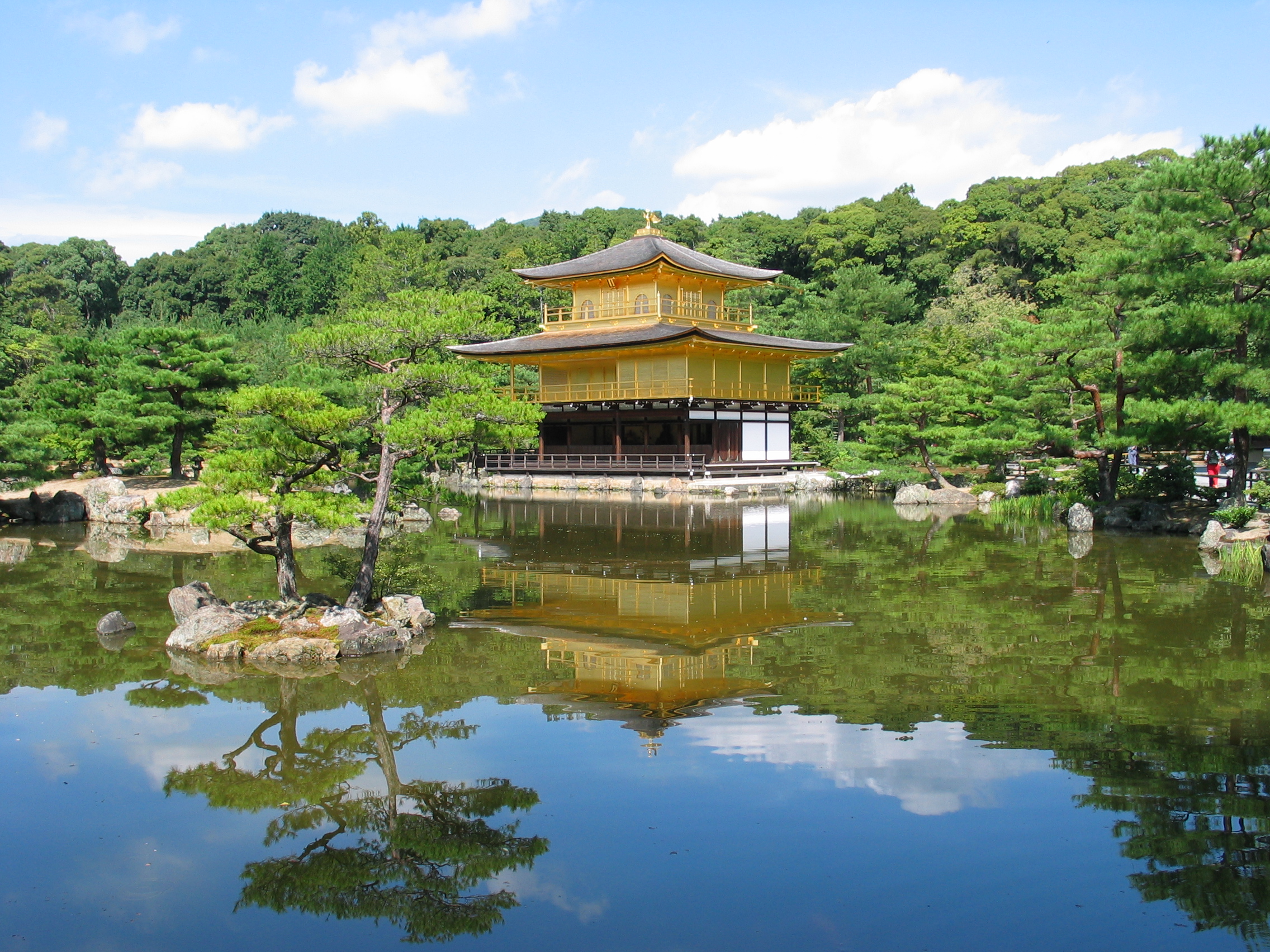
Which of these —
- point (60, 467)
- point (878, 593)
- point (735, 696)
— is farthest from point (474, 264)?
point (735, 696)

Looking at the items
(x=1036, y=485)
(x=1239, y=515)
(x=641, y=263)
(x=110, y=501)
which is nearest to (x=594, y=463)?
(x=641, y=263)

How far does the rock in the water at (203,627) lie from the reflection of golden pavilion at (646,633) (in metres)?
2.49

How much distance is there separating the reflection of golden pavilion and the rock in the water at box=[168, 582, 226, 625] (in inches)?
107

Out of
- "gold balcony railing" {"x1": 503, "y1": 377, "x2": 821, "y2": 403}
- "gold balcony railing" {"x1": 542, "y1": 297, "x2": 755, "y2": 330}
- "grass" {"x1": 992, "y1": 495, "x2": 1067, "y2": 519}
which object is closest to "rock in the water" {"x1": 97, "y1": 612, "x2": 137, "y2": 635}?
"grass" {"x1": 992, "y1": 495, "x2": 1067, "y2": 519}

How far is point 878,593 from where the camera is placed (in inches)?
462

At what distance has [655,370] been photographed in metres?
30.7

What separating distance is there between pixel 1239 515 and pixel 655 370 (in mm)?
18479

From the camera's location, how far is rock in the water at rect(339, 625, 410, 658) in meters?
8.78

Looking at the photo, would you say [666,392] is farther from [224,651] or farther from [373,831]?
[373,831]

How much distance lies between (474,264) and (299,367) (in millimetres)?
35766

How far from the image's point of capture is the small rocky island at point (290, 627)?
8.75 m

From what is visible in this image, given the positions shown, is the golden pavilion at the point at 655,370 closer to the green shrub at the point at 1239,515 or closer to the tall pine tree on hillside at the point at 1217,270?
the tall pine tree on hillside at the point at 1217,270

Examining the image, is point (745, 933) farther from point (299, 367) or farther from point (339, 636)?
point (299, 367)

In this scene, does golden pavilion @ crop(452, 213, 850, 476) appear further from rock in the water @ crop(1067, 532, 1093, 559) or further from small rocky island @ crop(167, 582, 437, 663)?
small rocky island @ crop(167, 582, 437, 663)
